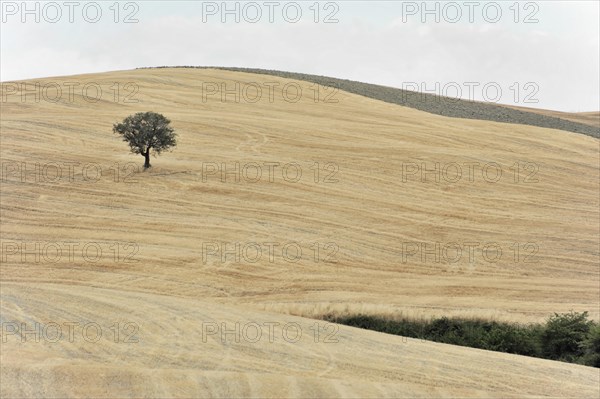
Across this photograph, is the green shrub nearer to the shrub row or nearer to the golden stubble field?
the shrub row

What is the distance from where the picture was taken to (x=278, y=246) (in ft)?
116

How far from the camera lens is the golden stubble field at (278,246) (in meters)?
21.5

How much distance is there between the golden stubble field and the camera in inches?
845

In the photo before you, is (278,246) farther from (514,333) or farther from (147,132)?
(147,132)

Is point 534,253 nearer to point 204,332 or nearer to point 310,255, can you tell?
point 310,255

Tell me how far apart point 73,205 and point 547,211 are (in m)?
26.5

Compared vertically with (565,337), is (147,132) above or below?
above

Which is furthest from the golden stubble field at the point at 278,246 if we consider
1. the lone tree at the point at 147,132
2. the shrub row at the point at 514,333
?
the lone tree at the point at 147,132

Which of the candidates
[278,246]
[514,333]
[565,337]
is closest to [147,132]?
[278,246]

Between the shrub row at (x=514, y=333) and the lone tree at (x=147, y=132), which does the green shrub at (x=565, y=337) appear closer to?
the shrub row at (x=514, y=333)

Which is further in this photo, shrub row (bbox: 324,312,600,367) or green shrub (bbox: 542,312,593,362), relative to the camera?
green shrub (bbox: 542,312,593,362)

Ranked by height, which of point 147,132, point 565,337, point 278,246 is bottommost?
point 565,337

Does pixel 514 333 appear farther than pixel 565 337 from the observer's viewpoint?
Yes

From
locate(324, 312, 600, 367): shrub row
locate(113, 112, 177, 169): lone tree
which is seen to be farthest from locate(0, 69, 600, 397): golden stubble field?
locate(113, 112, 177, 169): lone tree
